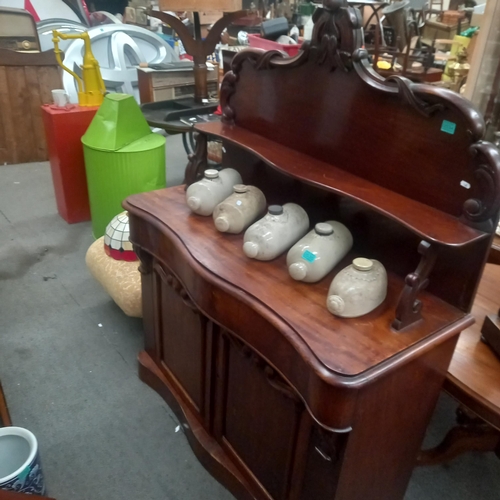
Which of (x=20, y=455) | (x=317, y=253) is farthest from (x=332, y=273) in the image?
(x=20, y=455)

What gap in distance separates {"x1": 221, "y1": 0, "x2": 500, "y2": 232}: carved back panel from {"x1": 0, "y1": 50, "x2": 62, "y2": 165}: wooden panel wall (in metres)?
2.71

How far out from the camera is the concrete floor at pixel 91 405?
1343 millimetres

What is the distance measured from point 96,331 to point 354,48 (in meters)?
1.45

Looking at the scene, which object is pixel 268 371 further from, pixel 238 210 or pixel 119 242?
pixel 119 242

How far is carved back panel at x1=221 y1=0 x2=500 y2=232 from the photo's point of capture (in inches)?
31.8

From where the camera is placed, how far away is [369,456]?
94 cm

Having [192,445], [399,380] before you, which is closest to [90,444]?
[192,445]

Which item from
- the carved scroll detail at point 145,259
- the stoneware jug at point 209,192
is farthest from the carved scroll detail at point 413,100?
the carved scroll detail at point 145,259

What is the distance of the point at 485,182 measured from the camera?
0.79m

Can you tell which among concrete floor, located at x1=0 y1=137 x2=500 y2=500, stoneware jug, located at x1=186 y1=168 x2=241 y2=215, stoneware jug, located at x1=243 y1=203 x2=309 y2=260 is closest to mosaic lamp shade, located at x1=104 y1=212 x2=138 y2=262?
concrete floor, located at x1=0 y1=137 x2=500 y2=500

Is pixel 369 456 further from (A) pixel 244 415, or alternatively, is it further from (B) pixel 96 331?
(B) pixel 96 331

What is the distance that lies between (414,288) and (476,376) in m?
0.34

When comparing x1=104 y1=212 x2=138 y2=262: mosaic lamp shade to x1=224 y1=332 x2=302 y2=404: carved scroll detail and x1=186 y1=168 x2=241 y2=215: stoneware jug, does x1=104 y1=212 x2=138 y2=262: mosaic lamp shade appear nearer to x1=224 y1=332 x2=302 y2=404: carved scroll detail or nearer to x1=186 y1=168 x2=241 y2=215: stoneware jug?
x1=186 y1=168 x2=241 y2=215: stoneware jug

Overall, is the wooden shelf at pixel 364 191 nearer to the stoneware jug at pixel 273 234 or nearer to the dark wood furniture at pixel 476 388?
the stoneware jug at pixel 273 234
